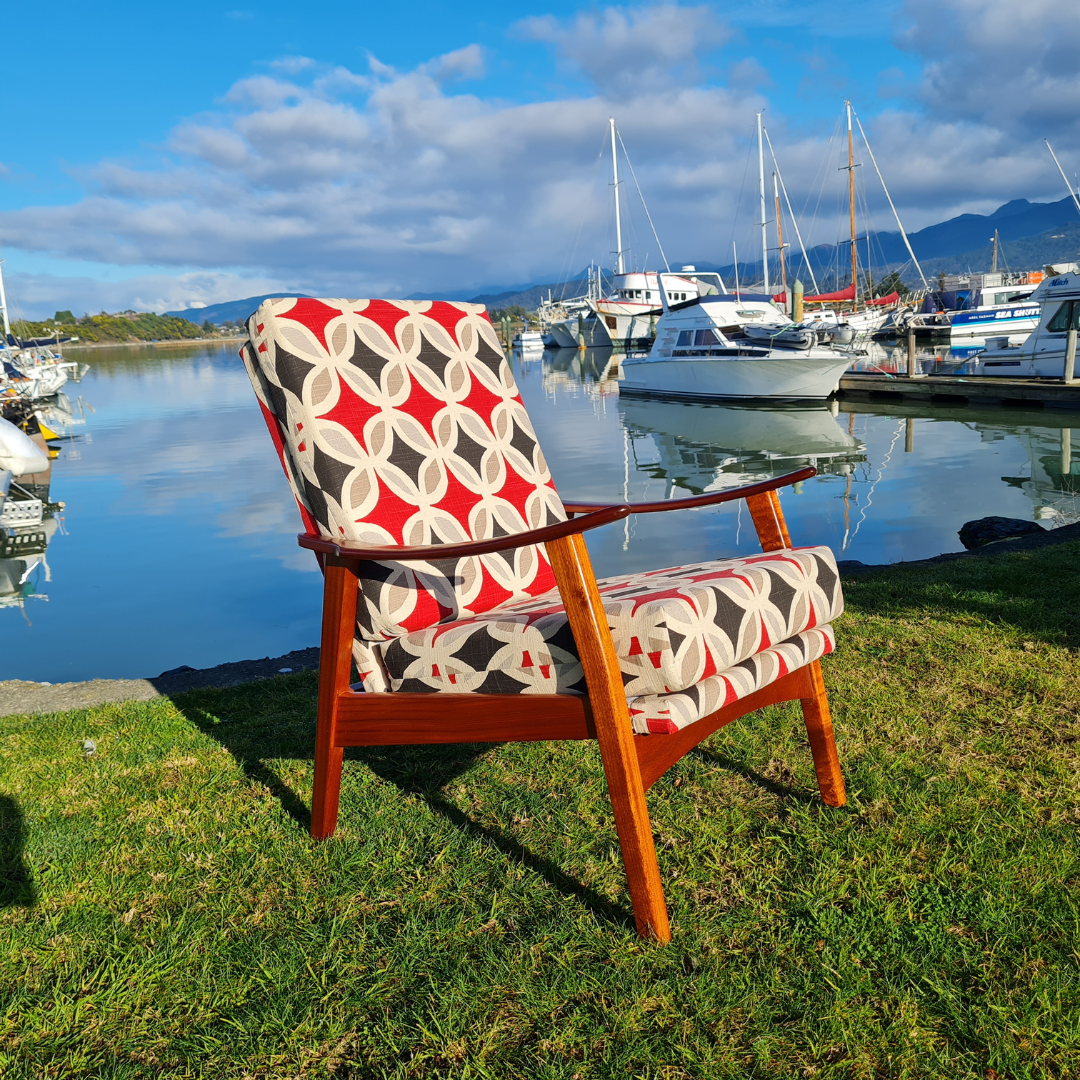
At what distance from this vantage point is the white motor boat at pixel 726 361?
61.1 feet

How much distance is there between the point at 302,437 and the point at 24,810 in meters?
1.30

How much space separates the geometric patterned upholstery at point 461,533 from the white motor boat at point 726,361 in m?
17.2

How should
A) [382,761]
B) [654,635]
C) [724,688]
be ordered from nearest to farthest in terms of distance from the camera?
[654,635] < [724,688] < [382,761]

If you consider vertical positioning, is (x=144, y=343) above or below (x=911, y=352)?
above

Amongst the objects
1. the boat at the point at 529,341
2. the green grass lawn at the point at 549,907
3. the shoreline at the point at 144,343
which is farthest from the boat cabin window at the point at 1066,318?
the shoreline at the point at 144,343

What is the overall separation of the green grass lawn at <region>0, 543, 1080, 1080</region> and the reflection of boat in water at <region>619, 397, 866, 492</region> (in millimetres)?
9116

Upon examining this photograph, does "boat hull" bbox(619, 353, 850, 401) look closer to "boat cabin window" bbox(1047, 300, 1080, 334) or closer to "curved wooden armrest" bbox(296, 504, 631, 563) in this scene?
"boat cabin window" bbox(1047, 300, 1080, 334)

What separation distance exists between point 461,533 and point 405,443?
271 mm

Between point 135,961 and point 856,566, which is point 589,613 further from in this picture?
point 856,566

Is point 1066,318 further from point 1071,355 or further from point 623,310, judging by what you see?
point 623,310

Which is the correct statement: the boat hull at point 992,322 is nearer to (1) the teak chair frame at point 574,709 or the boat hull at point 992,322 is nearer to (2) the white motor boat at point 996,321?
(2) the white motor boat at point 996,321

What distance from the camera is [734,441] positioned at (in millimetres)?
15266

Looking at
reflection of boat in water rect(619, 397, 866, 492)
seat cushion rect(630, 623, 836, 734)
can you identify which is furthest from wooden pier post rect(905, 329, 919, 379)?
seat cushion rect(630, 623, 836, 734)

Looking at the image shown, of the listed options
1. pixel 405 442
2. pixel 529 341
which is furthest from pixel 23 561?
pixel 529 341
